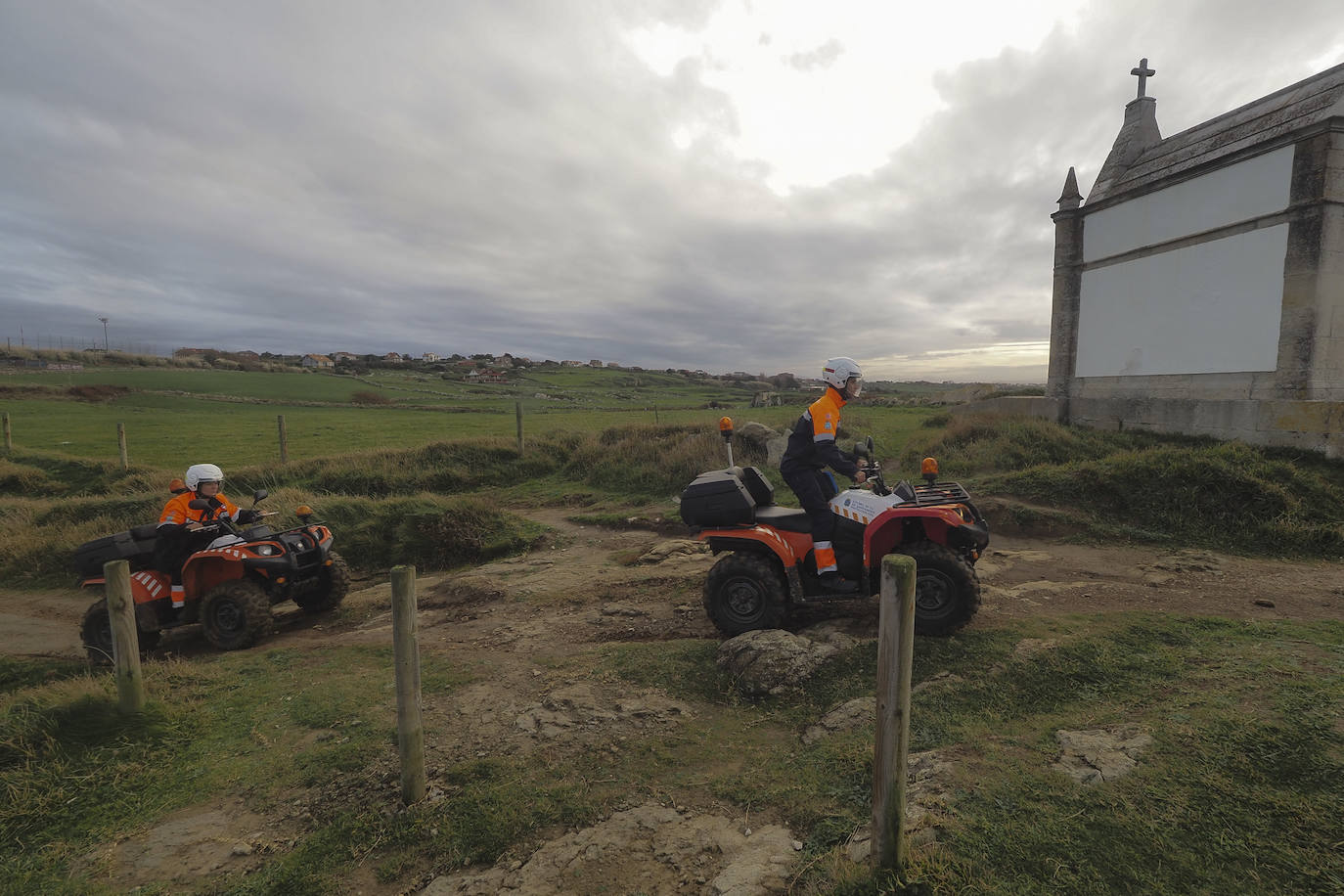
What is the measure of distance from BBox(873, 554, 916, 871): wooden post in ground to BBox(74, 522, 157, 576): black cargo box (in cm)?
787

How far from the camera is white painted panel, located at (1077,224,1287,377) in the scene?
10977mm

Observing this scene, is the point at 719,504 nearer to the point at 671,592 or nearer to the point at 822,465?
the point at 822,465

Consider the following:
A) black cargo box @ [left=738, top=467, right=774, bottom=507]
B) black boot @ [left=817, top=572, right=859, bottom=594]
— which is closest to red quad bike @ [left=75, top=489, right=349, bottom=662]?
black cargo box @ [left=738, top=467, right=774, bottom=507]

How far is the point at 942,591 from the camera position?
490 cm

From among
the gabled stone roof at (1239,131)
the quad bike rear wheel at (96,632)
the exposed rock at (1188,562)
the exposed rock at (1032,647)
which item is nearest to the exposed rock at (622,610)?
the exposed rock at (1032,647)

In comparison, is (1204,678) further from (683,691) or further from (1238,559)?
(1238,559)

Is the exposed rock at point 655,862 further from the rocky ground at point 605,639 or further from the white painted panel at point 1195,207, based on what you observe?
the white painted panel at point 1195,207

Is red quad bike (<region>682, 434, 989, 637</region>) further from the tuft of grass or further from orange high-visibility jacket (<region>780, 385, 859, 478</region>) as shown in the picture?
the tuft of grass

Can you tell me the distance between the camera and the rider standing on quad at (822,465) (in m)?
5.18

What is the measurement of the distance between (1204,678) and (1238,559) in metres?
5.02

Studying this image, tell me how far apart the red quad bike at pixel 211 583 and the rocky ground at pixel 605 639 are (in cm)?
48

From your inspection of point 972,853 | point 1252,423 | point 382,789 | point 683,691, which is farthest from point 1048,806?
point 1252,423

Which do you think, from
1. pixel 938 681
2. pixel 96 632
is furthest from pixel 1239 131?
pixel 96 632

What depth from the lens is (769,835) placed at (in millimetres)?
2885
